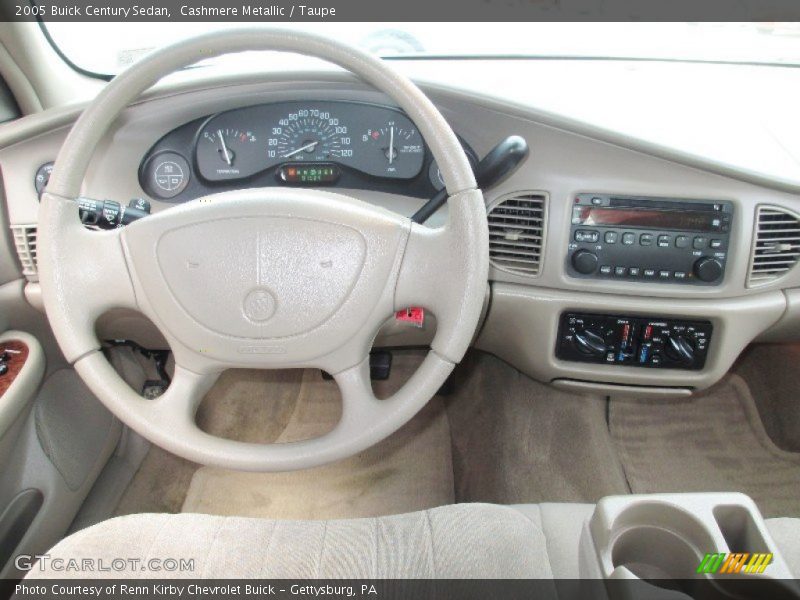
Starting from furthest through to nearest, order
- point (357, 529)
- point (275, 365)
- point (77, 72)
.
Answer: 1. point (77, 72)
2. point (275, 365)
3. point (357, 529)

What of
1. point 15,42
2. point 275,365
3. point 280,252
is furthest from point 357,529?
point 15,42

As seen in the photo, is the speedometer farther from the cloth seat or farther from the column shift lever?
the cloth seat

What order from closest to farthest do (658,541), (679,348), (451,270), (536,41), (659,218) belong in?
1. (658,541)
2. (451,270)
3. (659,218)
4. (679,348)
5. (536,41)

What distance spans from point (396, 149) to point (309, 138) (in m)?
0.19

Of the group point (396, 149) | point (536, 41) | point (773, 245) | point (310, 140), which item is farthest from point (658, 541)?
point (536, 41)

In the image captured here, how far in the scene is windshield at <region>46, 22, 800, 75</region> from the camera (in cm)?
159

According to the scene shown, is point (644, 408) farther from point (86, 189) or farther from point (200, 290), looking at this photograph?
point (86, 189)

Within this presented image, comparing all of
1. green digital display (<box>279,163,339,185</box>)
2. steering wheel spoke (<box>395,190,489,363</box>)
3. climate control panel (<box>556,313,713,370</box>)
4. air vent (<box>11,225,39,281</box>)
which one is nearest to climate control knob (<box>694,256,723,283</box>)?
climate control panel (<box>556,313,713,370</box>)

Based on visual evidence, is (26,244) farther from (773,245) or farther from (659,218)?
(773,245)

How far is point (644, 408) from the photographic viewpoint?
73.9 inches

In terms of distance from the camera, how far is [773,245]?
1305 millimetres

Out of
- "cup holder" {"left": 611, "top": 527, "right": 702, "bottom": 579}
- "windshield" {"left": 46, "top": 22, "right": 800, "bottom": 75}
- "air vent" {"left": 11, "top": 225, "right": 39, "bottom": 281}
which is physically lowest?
"cup holder" {"left": 611, "top": 527, "right": 702, "bottom": 579}

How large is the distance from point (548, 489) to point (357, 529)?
82 cm

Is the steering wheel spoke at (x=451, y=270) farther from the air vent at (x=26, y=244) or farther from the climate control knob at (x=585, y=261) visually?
the air vent at (x=26, y=244)
